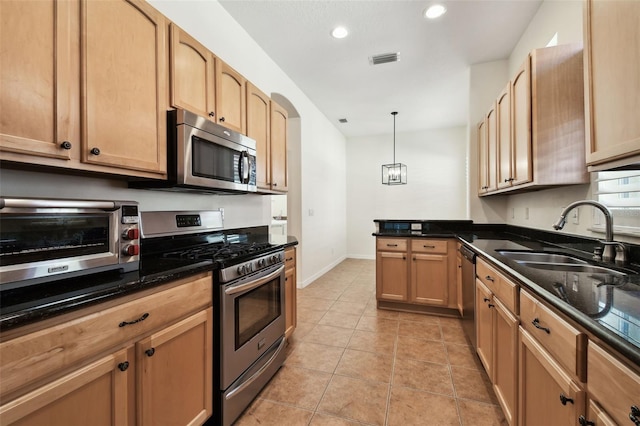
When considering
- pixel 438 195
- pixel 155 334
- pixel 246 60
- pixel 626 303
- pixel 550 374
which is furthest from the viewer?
pixel 438 195

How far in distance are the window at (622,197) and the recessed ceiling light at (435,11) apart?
1852 mm

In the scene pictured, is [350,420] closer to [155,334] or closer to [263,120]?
[155,334]

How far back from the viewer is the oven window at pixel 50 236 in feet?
2.93

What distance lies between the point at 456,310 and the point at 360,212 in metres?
3.79

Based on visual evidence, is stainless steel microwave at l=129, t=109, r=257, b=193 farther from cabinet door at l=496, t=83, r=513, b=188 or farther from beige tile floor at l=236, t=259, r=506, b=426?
cabinet door at l=496, t=83, r=513, b=188

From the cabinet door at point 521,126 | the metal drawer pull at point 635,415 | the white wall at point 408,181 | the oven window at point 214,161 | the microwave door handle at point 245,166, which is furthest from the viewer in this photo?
the white wall at point 408,181

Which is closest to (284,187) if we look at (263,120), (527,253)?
(263,120)

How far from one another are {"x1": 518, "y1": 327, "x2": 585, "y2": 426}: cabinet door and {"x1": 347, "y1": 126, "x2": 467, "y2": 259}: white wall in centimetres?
521

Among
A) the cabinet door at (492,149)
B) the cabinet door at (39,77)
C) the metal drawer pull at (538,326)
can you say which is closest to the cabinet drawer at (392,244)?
the cabinet door at (492,149)

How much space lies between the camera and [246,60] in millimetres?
2830

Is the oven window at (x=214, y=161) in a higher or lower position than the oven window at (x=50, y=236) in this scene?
higher

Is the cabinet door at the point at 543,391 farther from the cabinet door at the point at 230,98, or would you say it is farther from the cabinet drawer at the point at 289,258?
the cabinet door at the point at 230,98

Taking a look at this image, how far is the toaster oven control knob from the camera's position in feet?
3.96

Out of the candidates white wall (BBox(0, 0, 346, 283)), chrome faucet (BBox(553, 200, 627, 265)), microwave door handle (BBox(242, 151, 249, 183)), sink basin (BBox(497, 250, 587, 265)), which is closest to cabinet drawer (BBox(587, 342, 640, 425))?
chrome faucet (BBox(553, 200, 627, 265))
